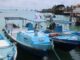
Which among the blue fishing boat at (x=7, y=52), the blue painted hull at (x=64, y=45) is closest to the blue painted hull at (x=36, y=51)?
the blue painted hull at (x=64, y=45)

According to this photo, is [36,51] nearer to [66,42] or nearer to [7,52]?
[66,42]

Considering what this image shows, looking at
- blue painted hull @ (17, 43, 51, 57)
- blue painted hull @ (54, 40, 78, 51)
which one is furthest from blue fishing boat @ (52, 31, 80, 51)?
blue painted hull @ (17, 43, 51, 57)

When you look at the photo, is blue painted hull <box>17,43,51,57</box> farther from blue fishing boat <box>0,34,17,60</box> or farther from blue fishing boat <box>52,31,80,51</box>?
blue fishing boat <box>0,34,17,60</box>

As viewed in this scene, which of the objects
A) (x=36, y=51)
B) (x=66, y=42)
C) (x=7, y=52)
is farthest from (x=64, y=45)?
(x=7, y=52)

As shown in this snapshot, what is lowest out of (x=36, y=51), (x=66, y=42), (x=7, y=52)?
(x=36, y=51)

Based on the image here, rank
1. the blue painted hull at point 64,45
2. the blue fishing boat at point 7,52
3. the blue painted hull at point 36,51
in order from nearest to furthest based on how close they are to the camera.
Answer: the blue fishing boat at point 7,52, the blue painted hull at point 36,51, the blue painted hull at point 64,45

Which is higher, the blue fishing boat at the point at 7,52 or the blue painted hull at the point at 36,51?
the blue fishing boat at the point at 7,52

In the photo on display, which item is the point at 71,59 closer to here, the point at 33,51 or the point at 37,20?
the point at 33,51

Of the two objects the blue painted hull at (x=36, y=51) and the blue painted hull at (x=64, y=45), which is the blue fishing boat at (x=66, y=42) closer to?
the blue painted hull at (x=64, y=45)

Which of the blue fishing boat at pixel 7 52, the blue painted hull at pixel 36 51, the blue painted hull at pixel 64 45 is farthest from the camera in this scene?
the blue painted hull at pixel 64 45

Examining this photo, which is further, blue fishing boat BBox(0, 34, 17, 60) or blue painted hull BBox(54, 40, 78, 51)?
blue painted hull BBox(54, 40, 78, 51)

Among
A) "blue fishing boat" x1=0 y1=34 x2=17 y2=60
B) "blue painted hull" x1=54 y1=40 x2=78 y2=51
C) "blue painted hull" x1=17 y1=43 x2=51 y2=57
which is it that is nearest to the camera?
"blue fishing boat" x1=0 y1=34 x2=17 y2=60

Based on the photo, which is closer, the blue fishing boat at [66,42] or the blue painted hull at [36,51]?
the blue painted hull at [36,51]

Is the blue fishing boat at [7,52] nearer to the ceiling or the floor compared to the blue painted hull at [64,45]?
nearer to the ceiling
